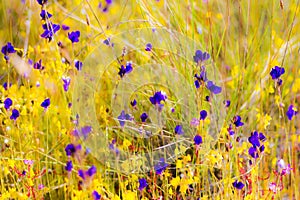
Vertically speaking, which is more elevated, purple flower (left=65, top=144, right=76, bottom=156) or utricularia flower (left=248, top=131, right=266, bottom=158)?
utricularia flower (left=248, top=131, right=266, bottom=158)

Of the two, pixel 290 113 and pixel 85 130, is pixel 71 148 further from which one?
pixel 290 113

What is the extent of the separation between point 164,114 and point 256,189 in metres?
0.45

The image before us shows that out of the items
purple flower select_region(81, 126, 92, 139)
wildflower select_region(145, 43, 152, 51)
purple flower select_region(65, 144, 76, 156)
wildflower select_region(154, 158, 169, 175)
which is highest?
wildflower select_region(145, 43, 152, 51)

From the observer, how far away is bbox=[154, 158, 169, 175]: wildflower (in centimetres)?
170

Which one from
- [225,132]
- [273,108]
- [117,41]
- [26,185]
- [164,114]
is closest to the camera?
[26,185]

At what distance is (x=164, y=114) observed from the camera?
6.49 ft

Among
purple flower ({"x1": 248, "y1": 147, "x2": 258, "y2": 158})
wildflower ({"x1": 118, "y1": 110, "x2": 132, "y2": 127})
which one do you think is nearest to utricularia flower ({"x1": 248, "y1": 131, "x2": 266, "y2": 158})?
purple flower ({"x1": 248, "y1": 147, "x2": 258, "y2": 158})

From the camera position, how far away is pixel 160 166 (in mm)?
1773

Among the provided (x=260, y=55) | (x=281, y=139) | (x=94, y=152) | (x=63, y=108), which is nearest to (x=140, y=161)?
(x=94, y=152)

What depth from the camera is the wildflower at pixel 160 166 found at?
170 centimetres

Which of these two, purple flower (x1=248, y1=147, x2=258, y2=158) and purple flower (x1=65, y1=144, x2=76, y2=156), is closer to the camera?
purple flower (x1=65, y1=144, x2=76, y2=156)

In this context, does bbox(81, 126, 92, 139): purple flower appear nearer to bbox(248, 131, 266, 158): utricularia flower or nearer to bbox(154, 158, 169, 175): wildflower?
bbox(154, 158, 169, 175): wildflower

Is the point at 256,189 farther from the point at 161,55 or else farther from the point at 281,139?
the point at 161,55

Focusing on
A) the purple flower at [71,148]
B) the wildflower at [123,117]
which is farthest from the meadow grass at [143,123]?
the purple flower at [71,148]
